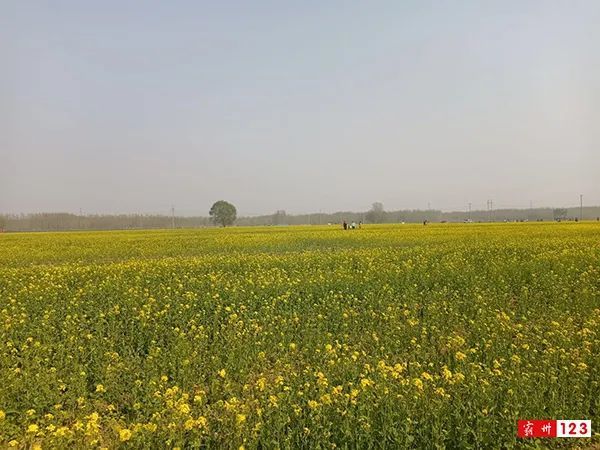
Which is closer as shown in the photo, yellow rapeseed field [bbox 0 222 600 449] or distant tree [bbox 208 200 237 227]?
yellow rapeseed field [bbox 0 222 600 449]

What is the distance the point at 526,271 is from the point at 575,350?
7.40m

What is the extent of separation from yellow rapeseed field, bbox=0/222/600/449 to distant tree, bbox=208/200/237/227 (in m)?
154

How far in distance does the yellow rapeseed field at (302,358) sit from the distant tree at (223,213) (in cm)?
15413

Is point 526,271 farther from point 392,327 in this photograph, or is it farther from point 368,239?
point 368,239

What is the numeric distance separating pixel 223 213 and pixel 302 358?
534ft

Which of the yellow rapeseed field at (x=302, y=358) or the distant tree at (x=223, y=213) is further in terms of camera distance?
the distant tree at (x=223, y=213)

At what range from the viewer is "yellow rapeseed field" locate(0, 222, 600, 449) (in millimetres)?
4625

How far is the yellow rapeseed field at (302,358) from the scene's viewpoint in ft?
15.2

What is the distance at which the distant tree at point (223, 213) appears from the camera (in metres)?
167

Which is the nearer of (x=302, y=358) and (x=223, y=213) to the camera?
(x=302, y=358)

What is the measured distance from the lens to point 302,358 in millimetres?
7344

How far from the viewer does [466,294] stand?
1098cm

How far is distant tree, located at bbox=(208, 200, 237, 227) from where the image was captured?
16712 cm

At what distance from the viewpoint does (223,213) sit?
16688 cm
